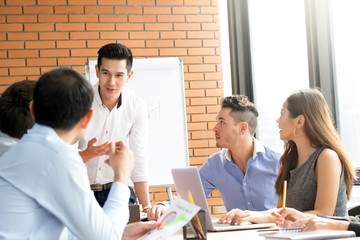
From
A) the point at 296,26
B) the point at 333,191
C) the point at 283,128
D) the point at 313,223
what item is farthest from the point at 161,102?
the point at 313,223

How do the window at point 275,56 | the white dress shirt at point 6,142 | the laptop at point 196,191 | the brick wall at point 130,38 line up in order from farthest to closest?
the brick wall at point 130,38
the window at point 275,56
the laptop at point 196,191
the white dress shirt at point 6,142

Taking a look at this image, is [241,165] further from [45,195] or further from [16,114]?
[45,195]

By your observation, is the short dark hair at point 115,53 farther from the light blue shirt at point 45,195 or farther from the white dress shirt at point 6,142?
the light blue shirt at point 45,195

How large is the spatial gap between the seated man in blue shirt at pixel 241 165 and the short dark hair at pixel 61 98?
1589 mm

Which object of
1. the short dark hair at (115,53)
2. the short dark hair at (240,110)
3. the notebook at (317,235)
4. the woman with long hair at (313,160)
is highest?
the short dark hair at (115,53)

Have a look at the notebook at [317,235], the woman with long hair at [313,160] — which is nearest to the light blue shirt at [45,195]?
the notebook at [317,235]

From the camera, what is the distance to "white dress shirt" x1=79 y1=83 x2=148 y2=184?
9.36ft

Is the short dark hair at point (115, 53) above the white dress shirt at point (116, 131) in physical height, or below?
above

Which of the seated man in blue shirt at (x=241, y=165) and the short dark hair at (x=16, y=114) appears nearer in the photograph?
the short dark hair at (x=16, y=114)

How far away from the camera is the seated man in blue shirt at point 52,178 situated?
1247 millimetres

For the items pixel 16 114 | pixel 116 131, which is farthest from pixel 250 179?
pixel 16 114

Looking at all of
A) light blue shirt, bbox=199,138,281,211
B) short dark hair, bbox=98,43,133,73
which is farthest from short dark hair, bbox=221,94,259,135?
short dark hair, bbox=98,43,133,73

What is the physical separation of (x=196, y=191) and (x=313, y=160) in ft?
2.34

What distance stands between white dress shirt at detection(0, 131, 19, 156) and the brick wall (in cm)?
253
